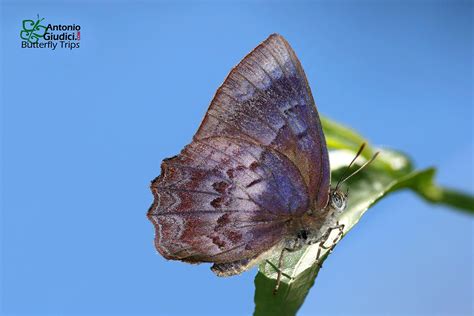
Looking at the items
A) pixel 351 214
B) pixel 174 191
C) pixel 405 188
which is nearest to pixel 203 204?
pixel 174 191

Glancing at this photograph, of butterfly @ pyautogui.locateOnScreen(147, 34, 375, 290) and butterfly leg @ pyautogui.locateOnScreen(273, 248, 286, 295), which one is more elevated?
butterfly @ pyautogui.locateOnScreen(147, 34, 375, 290)

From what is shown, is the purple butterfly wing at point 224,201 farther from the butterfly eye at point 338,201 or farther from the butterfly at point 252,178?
the butterfly eye at point 338,201

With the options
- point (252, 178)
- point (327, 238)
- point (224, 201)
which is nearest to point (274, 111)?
point (252, 178)

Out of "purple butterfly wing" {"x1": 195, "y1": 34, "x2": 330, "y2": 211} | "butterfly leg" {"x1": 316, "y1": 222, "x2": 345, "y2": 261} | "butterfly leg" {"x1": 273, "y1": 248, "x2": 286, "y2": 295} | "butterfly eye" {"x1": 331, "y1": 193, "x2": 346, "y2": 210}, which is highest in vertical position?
"purple butterfly wing" {"x1": 195, "y1": 34, "x2": 330, "y2": 211}

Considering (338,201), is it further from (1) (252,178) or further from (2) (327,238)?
(1) (252,178)

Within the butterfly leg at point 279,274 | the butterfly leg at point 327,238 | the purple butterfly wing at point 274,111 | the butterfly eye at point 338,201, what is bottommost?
the butterfly leg at point 279,274

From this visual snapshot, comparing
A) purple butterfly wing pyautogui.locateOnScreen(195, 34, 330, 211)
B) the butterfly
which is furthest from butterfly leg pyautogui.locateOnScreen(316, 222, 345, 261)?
purple butterfly wing pyautogui.locateOnScreen(195, 34, 330, 211)

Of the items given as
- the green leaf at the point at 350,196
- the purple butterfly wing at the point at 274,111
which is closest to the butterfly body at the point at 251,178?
the purple butterfly wing at the point at 274,111

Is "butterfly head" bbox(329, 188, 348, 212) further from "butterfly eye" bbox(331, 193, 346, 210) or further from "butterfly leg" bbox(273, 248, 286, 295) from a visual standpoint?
"butterfly leg" bbox(273, 248, 286, 295)
